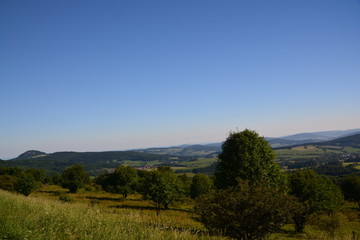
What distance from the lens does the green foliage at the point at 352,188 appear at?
231 ft

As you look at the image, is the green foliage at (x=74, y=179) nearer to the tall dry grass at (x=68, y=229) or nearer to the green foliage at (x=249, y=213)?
the tall dry grass at (x=68, y=229)

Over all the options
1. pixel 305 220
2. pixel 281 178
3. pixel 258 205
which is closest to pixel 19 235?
pixel 258 205

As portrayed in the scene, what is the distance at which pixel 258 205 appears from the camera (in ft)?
39.4

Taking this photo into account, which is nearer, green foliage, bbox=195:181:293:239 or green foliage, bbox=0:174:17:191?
green foliage, bbox=195:181:293:239

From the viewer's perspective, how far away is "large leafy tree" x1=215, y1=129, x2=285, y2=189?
2206 centimetres

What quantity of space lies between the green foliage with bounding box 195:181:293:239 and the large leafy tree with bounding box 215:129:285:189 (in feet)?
28.0

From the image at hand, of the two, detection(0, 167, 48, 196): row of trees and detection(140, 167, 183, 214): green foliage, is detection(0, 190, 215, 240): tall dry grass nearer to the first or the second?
detection(140, 167, 183, 214): green foliage

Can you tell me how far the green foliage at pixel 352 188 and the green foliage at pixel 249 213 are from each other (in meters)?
78.1

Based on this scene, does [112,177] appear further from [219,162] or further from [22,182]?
[219,162]

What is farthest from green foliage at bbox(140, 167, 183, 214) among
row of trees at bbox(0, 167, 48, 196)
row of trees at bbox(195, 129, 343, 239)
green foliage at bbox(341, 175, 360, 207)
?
green foliage at bbox(341, 175, 360, 207)

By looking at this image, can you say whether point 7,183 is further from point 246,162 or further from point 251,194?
point 251,194

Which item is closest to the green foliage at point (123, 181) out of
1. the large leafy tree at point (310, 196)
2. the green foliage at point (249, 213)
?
the large leafy tree at point (310, 196)

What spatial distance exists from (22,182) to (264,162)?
49010mm

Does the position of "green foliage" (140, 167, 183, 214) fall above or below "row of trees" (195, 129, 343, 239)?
below
